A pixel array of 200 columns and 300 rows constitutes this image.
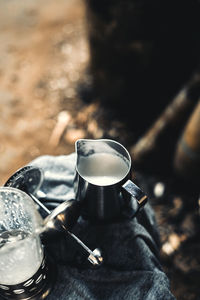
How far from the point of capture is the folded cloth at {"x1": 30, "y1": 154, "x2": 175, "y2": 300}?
0.99 metres

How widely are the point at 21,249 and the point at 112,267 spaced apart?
38cm

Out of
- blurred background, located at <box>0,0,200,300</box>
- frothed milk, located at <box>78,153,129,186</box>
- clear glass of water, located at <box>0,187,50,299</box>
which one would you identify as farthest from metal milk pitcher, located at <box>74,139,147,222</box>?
blurred background, located at <box>0,0,200,300</box>

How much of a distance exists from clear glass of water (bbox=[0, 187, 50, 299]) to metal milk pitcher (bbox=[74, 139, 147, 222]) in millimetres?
197

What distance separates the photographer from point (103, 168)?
3.55 feet

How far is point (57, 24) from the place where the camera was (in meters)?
3.72

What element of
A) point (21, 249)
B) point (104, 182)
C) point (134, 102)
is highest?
point (21, 249)

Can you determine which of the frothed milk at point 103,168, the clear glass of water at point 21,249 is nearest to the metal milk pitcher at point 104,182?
the frothed milk at point 103,168

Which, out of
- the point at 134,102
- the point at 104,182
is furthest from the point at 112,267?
the point at 134,102

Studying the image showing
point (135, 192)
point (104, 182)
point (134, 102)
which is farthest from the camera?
point (134, 102)

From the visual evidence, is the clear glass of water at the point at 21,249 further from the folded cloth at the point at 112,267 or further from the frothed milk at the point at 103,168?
the frothed milk at the point at 103,168

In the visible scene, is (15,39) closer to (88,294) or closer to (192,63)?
(192,63)

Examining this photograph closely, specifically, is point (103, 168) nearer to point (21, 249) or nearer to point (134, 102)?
point (21, 249)

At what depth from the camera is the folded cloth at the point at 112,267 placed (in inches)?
38.9

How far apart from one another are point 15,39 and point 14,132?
1.41 metres
